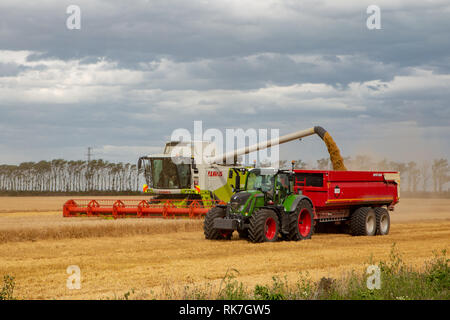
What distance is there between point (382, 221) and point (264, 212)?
6636 millimetres

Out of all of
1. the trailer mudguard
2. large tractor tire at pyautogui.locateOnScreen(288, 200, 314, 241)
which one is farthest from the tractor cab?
large tractor tire at pyautogui.locateOnScreen(288, 200, 314, 241)

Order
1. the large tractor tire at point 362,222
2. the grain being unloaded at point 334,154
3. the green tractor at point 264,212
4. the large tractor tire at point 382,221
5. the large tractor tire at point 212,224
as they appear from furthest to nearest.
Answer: the grain being unloaded at point 334,154 → the large tractor tire at point 382,221 → the large tractor tire at point 362,222 → the large tractor tire at point 212,224 → the green tractor at point 264,212

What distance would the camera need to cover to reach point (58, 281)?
1111 centimetres

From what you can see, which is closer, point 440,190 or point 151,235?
point 151,235

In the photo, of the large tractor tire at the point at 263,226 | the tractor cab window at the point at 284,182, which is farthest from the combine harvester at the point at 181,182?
the large tractor tire at the point at 263,226

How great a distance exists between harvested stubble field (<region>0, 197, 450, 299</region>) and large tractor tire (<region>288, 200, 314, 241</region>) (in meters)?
0.45

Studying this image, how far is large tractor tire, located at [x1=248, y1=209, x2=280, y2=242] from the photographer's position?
17016 millimetres

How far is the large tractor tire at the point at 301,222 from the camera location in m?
18.0

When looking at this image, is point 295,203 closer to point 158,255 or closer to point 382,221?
point 158,255

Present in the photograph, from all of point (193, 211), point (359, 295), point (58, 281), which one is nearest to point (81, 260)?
point (58, 281)

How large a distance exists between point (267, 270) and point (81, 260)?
4.31m

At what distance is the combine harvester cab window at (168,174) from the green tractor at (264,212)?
9.17 m

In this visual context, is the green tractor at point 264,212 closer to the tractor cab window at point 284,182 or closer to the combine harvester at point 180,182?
the tractor cab window at point 284,182
